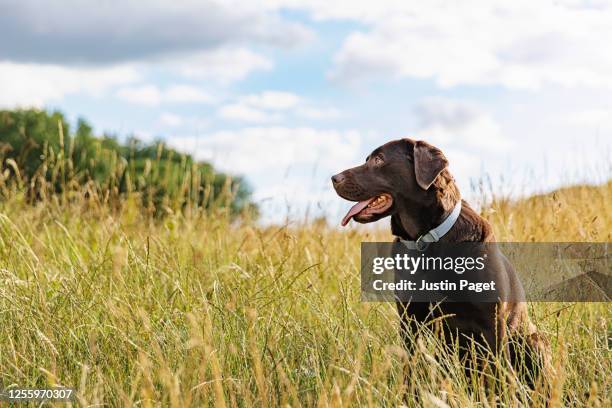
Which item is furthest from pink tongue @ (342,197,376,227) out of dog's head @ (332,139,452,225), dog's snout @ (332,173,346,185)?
dog's snout @ (332,173,346,185)

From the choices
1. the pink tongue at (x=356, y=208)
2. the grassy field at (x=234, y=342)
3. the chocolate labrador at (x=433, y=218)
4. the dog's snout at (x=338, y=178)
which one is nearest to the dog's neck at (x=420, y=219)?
the chocolate labrador at (x=433, y=218)

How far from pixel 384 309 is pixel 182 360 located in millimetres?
1498

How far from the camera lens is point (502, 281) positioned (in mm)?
3645

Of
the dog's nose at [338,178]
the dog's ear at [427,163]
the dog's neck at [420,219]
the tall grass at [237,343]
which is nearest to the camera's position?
the tall grass at [237,343]

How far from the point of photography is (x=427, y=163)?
3670mm

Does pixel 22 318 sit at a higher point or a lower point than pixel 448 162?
lower

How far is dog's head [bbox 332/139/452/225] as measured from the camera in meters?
3.75

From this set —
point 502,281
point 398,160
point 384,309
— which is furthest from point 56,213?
point 502,281

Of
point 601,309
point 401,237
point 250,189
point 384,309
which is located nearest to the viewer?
point 401,237

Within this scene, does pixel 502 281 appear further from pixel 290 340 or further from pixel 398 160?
pixel 290 340

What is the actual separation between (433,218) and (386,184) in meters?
0.30

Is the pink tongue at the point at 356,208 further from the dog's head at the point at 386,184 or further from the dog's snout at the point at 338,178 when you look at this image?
the dog's snout at the point at 338,178

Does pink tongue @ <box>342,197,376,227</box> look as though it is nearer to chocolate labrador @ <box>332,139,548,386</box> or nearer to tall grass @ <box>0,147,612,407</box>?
chocolate labrador @ <box>332,139,548,386</box>

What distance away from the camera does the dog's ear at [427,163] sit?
3633 mm
